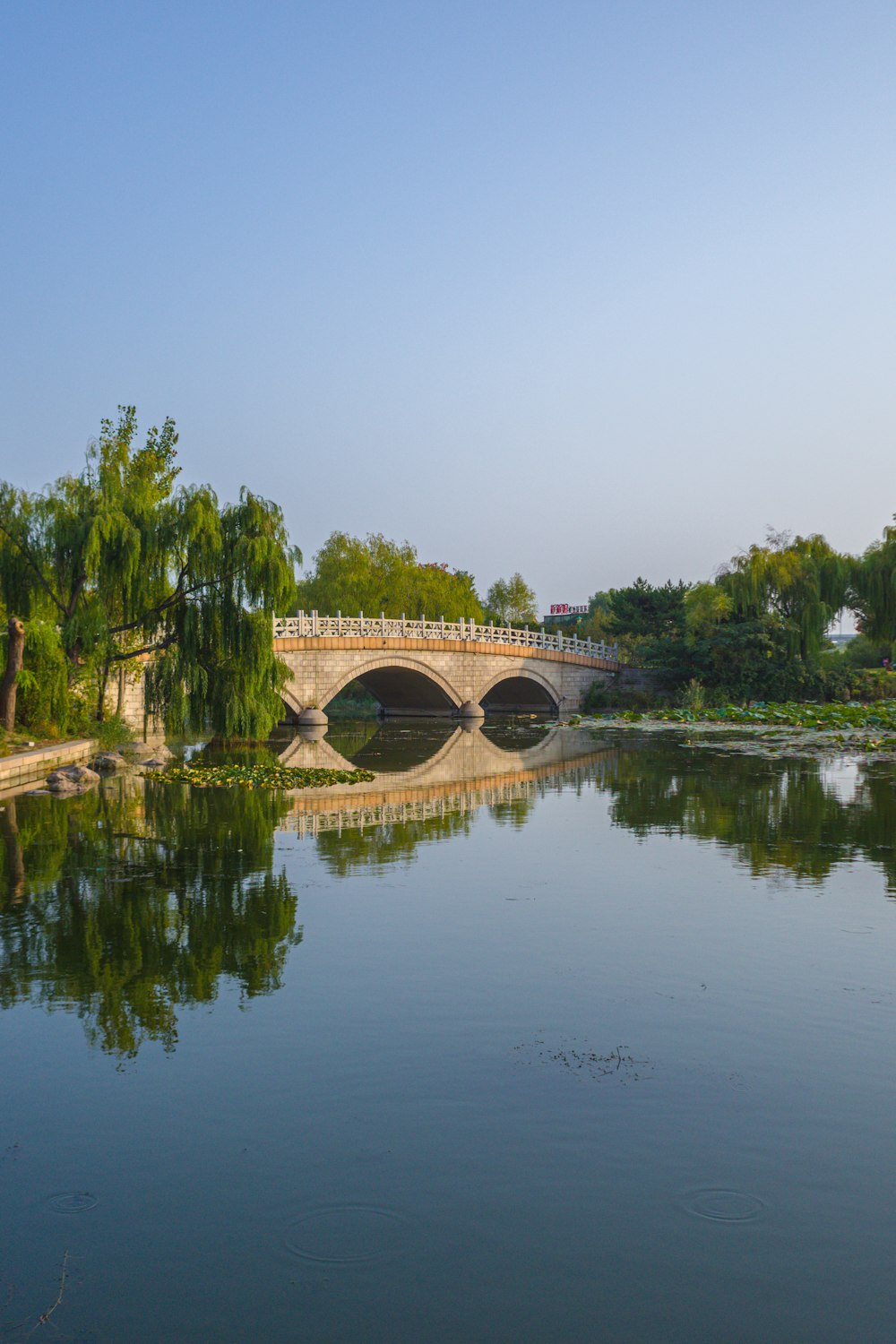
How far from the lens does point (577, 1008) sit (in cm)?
615

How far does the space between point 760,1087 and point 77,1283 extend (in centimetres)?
298

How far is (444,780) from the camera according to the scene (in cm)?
1856

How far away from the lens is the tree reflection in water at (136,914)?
6359 millimetres

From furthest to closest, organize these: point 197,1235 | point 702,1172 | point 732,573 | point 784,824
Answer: point 732,573 → point 784,824 → point 702,1172 → point 197,1235

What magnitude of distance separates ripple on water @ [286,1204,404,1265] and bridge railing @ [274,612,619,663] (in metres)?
21.9

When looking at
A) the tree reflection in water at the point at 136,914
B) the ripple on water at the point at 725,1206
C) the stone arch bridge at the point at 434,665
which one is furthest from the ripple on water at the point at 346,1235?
the stone arch bridge at the point at 434,665

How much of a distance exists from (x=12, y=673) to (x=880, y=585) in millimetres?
27447

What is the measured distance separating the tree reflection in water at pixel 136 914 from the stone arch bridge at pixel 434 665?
15498 mm

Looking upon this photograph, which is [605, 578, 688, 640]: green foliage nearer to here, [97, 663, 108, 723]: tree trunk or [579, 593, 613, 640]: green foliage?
[579, 593, 613, 640]: green foliage

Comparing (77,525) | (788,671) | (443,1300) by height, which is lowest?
(443,1300)

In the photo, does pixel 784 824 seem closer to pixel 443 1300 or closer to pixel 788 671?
pixel 443 1300

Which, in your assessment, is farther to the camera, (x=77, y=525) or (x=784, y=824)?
(x=77, y=525)

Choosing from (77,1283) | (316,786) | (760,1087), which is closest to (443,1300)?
(77,1283)

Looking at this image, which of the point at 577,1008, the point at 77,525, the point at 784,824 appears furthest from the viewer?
the point at 77,525
